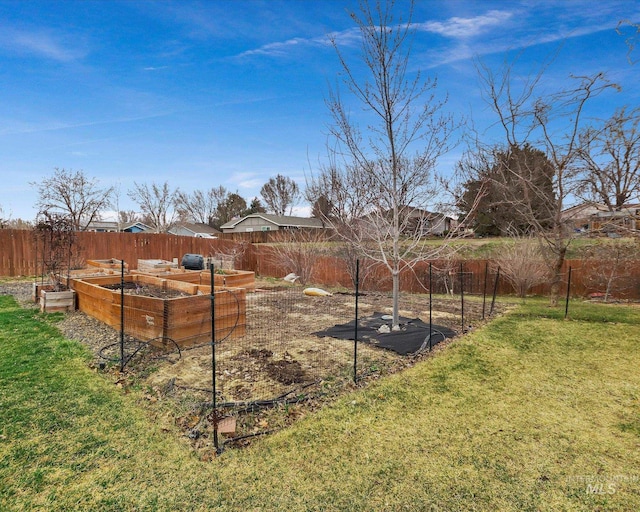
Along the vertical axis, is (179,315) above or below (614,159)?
below

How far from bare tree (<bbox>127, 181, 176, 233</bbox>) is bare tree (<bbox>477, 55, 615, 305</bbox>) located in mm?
31438

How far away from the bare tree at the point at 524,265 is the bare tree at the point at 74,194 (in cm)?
2194

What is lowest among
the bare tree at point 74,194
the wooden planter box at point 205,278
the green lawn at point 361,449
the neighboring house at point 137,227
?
the green lawn at point 361,449

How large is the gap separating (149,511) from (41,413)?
→ 167 cm

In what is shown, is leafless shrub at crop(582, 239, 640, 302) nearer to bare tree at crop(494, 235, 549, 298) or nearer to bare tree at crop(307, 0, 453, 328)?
bare tree at crop(494, 235, 549, 298)

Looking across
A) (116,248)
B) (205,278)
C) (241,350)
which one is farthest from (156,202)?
(241,350)

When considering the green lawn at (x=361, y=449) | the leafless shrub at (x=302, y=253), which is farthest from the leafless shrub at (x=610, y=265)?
the leafless shrub at (x=302, y=253)

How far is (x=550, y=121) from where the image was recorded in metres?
7.75

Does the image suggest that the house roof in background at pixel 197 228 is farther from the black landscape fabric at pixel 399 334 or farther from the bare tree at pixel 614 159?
the bare tree at pixel 614 159

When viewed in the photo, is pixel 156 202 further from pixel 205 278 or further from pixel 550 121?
pixel 550 121

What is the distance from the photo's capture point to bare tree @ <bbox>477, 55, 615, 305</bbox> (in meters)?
7.26

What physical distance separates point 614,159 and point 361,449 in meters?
7.90

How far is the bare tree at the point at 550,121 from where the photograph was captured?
7258mm

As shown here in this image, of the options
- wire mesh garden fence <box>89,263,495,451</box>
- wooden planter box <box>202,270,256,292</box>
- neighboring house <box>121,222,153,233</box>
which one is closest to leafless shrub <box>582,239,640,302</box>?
wire mesh garden fence <box>89,263,495,451</box>
